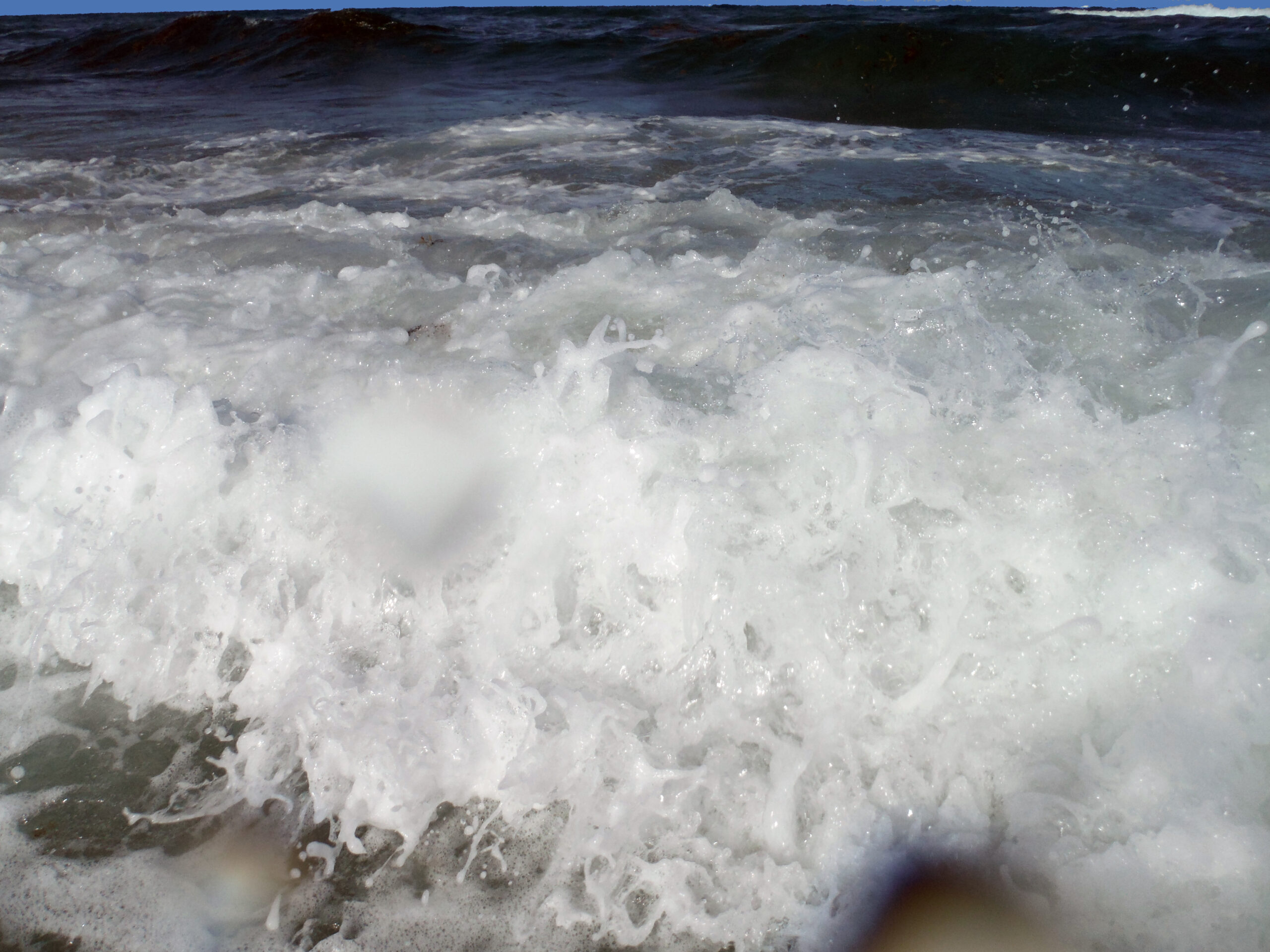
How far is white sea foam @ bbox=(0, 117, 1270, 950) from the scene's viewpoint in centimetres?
147

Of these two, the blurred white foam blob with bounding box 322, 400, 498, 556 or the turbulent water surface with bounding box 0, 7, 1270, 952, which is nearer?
the turbulent water surface with bounding box 0, 7, 1270, 952

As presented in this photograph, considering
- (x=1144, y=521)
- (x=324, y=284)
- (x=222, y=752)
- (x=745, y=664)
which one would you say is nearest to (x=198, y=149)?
(x=324, y=284)

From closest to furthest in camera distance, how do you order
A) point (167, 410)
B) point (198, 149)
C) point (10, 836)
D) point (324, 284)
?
1. point (10, 836)
2. point (167, 410)
3. point (324, 284)
4. point (198, 149)

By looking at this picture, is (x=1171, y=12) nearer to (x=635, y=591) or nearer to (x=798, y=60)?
(x=798, y=60)

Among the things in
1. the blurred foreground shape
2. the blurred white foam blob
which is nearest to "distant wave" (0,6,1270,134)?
the blurred white foam blob

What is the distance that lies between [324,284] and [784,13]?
18392 millimetres

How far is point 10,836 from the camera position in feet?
5.10

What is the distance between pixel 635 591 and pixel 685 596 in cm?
12

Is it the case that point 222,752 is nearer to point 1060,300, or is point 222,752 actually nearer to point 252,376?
point 252,376

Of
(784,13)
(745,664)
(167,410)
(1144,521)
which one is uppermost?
(784,13)

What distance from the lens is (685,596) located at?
189cm

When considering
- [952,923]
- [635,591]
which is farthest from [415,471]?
[952,923]

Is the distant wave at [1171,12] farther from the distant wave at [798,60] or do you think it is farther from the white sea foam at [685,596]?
the white sea foam at [685,596]

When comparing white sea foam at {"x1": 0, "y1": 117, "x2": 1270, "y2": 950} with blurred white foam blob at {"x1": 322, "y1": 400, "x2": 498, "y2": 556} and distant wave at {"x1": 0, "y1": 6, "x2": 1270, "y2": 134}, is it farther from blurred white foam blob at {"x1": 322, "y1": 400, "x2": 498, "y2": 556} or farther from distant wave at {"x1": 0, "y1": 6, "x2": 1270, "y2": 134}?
distant wave at {"x1": 0, "y1": 6, "x2": 1270, "y2": 134}
